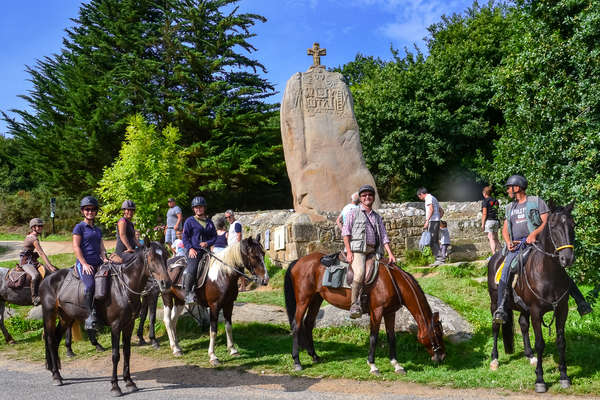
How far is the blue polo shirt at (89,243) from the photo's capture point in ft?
21.8

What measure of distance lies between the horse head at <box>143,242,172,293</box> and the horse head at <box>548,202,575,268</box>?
4.65 metres

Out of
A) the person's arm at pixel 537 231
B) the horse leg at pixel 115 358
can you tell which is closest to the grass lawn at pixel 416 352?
the horse leg at pixel 115 358

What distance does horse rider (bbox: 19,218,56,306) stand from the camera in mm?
8984

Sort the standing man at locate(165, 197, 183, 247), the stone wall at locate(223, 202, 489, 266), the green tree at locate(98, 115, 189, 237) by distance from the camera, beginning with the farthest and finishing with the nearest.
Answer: the green tree at locate(98, 115, 189, 237) → the standing man at locate(165, 197, 183, 247) → the stone wall at locate(223, 202, 489, 266)

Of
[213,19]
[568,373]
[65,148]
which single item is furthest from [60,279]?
[213,19]

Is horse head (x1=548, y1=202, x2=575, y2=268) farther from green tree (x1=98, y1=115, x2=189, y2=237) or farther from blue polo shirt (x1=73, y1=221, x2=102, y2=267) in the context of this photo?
green tree (x1=98, y1=115, x2=189, y2=237)

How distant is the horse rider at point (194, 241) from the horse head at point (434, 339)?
3.57 meters

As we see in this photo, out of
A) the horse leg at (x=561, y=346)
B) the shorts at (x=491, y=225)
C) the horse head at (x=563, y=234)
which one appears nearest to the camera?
the horse head at (x=563, y=234)

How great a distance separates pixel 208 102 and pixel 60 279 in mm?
21611

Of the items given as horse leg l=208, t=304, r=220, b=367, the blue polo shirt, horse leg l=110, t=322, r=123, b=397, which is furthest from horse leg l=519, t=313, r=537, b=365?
the blue polo shirt

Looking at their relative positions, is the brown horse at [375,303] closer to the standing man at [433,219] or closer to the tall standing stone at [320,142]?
the standing man at [433,219]

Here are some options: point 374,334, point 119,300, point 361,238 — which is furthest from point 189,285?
point 374,334

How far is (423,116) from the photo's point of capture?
24359mm

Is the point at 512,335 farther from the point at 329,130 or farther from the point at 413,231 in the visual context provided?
the point at 329,130
